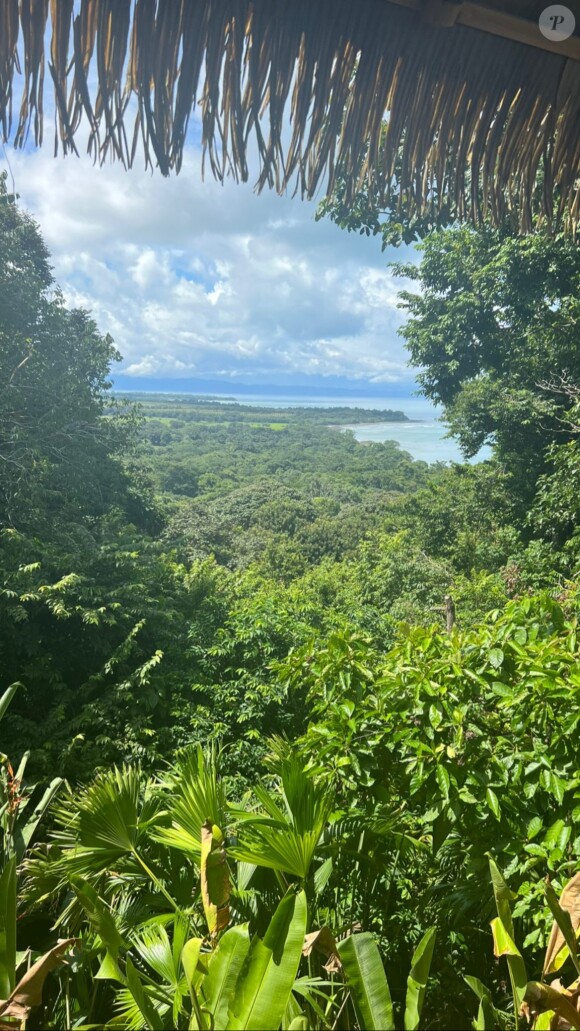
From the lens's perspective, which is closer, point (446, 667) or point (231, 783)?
point (446, 667)

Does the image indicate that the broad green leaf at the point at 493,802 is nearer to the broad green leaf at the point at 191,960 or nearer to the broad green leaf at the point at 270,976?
the broad green leaf at the point at 270,976

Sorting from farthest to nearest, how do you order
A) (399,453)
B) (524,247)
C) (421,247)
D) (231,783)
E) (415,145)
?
1. (399,453)
2. (421,247)
3. (524,247)
4. (231,783)
5. (415,145)

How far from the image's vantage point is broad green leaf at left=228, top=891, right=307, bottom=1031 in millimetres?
548

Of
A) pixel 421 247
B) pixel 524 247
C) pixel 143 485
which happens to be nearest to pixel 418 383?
pixel 421 247

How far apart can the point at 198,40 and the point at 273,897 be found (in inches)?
56.3

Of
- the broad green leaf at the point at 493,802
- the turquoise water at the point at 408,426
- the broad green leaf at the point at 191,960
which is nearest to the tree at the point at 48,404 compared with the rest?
the turquoise water at the point at 408,426

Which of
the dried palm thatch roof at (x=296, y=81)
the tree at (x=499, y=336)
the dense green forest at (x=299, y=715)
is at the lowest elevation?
the dense green forest at (x=299, y=715)

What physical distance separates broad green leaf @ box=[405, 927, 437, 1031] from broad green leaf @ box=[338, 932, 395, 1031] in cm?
2

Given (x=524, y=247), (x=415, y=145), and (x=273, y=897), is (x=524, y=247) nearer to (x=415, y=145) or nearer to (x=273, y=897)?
(x=415, y=145)

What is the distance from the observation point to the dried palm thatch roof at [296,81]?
31.5 inches

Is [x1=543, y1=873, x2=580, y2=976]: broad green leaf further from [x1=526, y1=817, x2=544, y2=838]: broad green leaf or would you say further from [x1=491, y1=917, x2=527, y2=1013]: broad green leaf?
[x1=526, y1=817, x2=544, y2=838]: broad green leaf

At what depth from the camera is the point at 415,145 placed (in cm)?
105

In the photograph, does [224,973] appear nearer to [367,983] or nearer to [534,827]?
[367,983]

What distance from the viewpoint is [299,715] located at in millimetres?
4066
